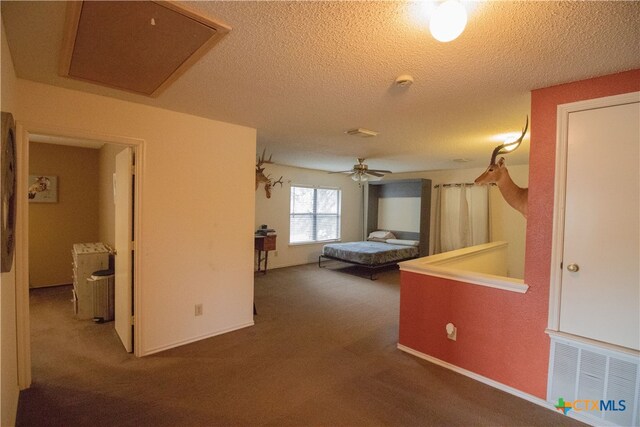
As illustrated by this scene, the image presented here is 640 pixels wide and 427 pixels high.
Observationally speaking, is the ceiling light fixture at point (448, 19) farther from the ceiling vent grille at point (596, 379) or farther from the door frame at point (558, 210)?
the ceiling vent grille at point (596, 379)

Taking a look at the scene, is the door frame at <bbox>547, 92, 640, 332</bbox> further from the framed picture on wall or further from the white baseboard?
the framed picture on wall

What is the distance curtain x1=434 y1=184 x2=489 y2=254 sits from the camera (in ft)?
20.4

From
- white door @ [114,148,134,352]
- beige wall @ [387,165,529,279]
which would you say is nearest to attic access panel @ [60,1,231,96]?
white door @ [114,148,134,352]

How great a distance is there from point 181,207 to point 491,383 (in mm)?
3180

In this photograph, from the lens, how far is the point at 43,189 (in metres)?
4.67

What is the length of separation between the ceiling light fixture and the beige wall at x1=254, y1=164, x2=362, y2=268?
207 inches

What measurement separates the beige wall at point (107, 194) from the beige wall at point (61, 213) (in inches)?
8.6

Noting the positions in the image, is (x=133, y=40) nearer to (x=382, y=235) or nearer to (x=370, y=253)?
(x=370, y=253)

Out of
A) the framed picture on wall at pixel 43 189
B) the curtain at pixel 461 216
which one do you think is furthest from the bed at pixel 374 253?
the framed picture on wall at pixel 43 189

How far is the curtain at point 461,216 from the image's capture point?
6203 mm

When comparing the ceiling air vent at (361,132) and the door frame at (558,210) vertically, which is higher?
the ceiling air vent at (361,132)

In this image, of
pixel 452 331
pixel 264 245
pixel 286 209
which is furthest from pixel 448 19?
pixel 286 209

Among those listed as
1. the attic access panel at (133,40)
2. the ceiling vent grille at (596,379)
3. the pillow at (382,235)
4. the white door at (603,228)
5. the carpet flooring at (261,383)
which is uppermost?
the attic access panel at (133,40)

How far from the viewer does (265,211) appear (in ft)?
20.8
